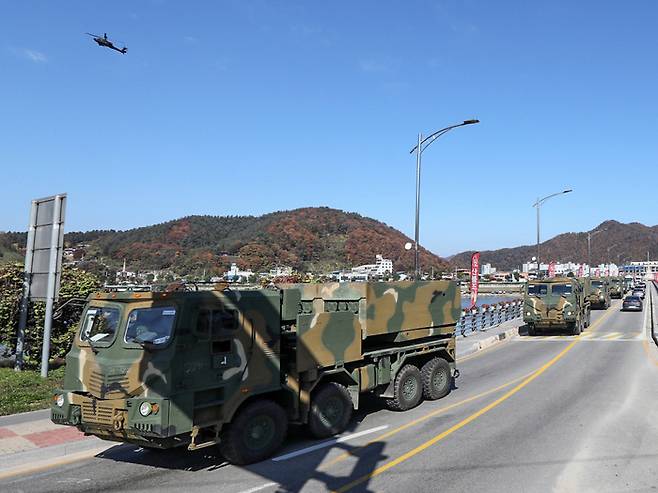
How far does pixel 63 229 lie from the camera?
1306 centimetres

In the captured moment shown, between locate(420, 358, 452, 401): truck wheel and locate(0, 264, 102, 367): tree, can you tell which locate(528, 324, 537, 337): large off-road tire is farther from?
locate(0, 264, 102, 367): tree

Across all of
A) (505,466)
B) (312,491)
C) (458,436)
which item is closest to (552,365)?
(458,436)

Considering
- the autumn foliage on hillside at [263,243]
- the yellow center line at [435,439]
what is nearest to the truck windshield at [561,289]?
the yellow center line at [435,439]

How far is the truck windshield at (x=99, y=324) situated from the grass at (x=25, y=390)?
3.86 metres

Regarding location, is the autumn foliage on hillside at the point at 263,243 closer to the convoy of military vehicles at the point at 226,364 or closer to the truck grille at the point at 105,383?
the convoy of military vehicles at the point at 226,364

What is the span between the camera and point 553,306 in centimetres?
2653

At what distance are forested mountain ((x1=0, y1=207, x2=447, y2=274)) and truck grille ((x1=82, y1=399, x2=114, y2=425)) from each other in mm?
86169

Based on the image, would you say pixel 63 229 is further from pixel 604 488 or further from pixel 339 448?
pixel 604 488

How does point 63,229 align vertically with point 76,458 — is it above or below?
above

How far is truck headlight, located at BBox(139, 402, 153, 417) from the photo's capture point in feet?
22.5

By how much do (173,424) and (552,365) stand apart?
46.6 feet

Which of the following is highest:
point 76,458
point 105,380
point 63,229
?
point 63,229

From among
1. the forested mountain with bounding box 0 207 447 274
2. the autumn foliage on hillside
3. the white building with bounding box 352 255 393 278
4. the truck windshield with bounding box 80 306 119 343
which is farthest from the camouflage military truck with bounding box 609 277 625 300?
the truck windshield with bounding box 80 306 119 343

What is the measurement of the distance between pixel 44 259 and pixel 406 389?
8.88 meters
